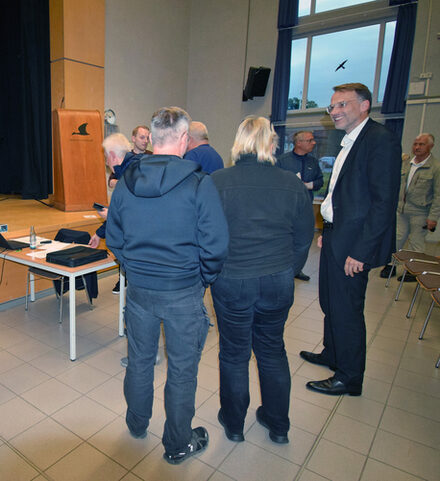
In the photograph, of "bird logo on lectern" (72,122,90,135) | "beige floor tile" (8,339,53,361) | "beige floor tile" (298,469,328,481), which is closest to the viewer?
"beige floor tile" (298,469,328,481)

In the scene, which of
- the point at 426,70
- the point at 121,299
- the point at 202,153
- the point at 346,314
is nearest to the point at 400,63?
the point at 426,70

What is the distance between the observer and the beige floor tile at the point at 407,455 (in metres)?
1.51

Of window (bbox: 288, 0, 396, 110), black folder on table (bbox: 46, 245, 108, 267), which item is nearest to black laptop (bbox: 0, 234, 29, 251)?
black folder on table (bbox: 46, 245, 108, 267)

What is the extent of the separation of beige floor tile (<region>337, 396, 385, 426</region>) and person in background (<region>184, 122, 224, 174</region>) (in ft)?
5.55

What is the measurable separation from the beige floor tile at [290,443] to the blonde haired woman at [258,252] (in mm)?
297

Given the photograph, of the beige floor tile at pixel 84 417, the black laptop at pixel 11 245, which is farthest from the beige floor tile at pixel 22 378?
the black laptop at pixel 11 245

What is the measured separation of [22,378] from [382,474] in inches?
75.0

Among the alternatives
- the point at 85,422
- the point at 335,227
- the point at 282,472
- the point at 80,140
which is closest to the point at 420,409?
the point at 282,472

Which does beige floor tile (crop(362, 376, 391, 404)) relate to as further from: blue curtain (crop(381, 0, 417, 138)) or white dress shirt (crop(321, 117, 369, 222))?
blue curtain (crop(381, 0, 417, 138))

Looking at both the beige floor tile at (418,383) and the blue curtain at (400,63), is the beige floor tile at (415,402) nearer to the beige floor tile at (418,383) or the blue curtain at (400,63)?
the beige floor tile at (418,383)

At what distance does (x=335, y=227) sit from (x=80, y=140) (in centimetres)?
328

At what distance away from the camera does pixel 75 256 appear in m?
2.30

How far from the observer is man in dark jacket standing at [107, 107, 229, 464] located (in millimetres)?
1235

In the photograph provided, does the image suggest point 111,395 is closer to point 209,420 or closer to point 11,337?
point 209,420
